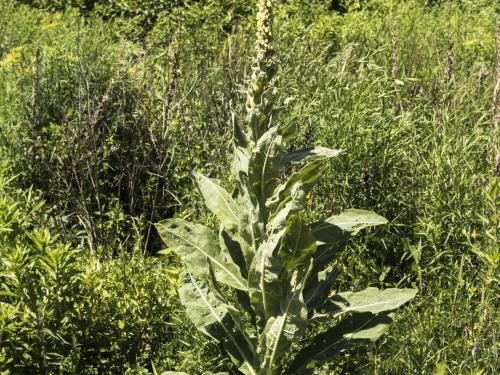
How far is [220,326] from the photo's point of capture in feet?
10.6

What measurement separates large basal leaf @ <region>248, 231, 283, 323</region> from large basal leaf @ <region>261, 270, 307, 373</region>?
63mm

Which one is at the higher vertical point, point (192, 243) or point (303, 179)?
point (303, 179)

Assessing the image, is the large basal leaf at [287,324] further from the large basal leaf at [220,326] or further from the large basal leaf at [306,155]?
the large basal leaf at [306,155]

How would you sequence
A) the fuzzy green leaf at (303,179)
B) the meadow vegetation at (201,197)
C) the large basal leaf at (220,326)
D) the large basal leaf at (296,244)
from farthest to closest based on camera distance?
the meadow vegetation at (201,197) → the large basal leaf at (220,326) → the fuzzy green leaf at (303,179) → the large basal leaf at (296,244)

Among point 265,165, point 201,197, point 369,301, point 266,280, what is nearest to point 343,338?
point 369,301

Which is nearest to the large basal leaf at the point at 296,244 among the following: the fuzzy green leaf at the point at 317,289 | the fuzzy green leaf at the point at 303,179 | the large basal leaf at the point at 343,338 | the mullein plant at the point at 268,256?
the mullein plant at the point at 268,256

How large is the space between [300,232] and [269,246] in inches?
5.0

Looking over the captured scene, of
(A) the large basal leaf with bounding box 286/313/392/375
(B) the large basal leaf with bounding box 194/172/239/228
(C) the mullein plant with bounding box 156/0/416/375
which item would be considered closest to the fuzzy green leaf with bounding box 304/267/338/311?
(C) the mullein plant with bounding box 156/0/416/375

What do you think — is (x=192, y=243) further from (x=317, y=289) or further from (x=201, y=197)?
(x=201, y=197)

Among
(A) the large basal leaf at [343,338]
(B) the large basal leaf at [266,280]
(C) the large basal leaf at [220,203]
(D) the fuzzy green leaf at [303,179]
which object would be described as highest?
(D) the fuzzy green leaf at [303,179]

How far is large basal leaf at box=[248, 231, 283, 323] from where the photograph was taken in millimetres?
2854

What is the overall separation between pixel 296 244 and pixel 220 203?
0.52 m

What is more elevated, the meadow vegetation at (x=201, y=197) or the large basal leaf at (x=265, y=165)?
the large basal leaf at (x=265, y=165)

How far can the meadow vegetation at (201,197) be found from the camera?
135 inches
